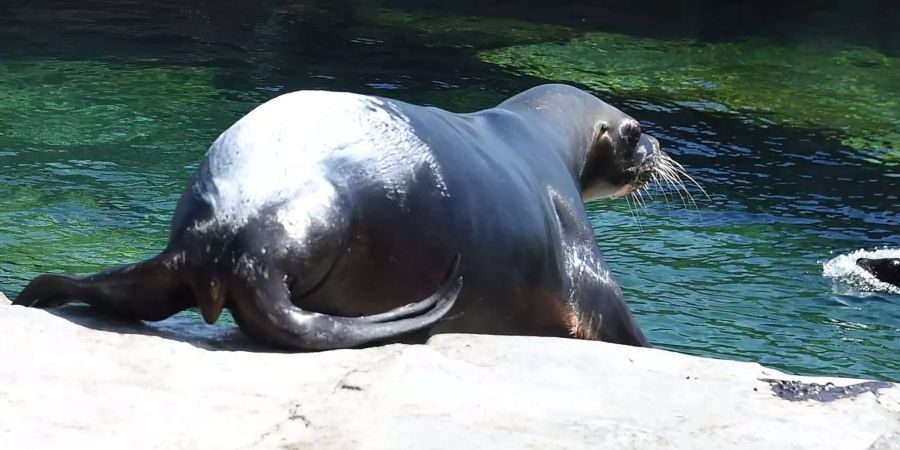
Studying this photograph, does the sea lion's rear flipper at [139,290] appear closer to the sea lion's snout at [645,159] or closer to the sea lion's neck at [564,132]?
the sea lion's neck at [564,132]

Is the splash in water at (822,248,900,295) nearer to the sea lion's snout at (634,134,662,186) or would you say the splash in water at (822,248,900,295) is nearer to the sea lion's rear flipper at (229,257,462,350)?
the sea lion's snout at (634,134,662,186)

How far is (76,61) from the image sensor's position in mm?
11258

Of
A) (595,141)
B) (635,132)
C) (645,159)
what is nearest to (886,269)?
(645,159)

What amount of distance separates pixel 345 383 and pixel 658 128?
7.06 meters

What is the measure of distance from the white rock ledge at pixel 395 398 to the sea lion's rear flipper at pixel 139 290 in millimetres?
84

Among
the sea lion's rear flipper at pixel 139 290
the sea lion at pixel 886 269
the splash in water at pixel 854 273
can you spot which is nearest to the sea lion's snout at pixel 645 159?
the splash in water at pixel 854 273

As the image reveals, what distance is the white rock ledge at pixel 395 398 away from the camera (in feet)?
7.95

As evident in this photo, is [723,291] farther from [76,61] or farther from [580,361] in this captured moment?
[76,61]

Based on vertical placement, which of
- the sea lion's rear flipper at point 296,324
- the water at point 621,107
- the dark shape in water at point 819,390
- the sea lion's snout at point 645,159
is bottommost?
the water at point 621,107

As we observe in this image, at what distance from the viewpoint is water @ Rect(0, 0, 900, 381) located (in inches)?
249

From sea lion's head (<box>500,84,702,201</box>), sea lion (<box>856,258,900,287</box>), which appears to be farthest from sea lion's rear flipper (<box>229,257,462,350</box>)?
sea lion (<box>856,258,900,287</box>)

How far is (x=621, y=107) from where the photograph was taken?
10.1 m

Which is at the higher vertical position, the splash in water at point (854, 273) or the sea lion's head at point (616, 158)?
the sea lion's head at point (616, 158)

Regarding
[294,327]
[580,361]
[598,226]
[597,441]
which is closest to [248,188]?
[294,327]
